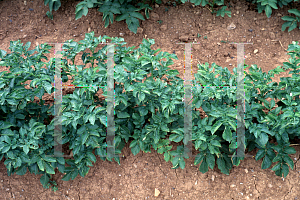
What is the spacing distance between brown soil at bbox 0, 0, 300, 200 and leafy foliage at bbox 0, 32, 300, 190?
20 cm

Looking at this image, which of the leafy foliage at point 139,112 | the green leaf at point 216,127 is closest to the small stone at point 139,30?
the leafy foliage at point 139,112

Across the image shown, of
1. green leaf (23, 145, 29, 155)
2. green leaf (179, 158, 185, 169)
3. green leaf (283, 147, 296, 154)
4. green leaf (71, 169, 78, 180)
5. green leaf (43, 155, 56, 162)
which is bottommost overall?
green leaf (71, 169, 78, 180)

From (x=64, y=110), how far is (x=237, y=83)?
1.35 m

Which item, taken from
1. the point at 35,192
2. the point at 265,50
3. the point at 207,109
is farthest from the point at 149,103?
the point at 265,50

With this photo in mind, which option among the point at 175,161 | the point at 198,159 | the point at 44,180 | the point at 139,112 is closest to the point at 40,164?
the point at 44,180

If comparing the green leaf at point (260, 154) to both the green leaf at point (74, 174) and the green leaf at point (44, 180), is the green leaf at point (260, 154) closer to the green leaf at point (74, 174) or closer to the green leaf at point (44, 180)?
the green leaf at point (74, 174)

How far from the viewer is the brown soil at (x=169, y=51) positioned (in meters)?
2.83

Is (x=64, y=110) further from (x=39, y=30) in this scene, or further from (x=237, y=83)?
(x=39, y=30)

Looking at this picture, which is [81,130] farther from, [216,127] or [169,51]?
[169,51]

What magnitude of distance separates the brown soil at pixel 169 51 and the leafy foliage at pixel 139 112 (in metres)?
0.20

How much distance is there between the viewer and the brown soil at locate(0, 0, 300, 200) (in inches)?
111

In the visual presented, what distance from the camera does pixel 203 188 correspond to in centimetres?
283

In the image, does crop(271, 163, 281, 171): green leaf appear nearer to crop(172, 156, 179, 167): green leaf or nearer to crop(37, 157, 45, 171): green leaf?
crop(172, 156, 179, 167): green leaf

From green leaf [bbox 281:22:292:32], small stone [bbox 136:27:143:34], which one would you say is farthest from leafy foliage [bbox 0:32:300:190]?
green leaf [bbox 281:22:292:32]
